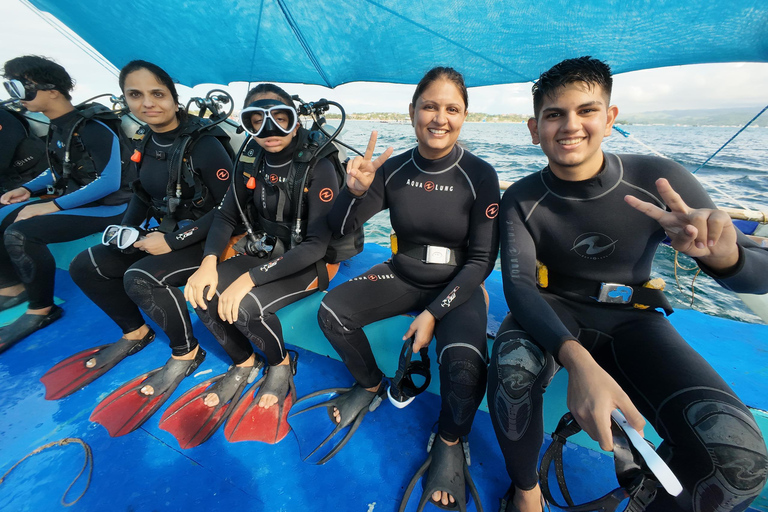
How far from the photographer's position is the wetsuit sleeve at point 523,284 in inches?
45.0

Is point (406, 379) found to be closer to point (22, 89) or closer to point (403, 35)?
point (403, 35)

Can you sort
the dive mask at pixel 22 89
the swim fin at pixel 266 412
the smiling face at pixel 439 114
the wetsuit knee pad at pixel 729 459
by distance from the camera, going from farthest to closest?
the dive mask at pixel 22 89 → the swim fin at pixel 266 412 → the smiling face at pixel 439 114 → the wetsuit knee pad at pixel 729 459

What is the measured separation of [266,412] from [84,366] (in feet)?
4.59

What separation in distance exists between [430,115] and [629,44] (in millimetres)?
1754

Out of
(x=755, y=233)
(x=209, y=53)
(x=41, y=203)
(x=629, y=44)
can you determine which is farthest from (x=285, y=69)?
(x=755, y=233)

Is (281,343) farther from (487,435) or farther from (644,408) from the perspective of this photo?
(644,408)

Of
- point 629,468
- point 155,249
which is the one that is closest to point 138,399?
point 155,249

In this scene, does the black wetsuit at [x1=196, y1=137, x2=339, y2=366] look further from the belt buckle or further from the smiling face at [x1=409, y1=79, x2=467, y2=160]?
the belt buckle

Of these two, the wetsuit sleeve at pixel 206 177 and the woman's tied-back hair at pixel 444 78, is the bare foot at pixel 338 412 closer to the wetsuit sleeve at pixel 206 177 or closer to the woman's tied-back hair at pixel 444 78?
the wetsuit sleeve at pixel 206 177

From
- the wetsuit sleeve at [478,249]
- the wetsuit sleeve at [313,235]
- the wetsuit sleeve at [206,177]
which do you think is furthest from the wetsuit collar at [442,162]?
the wetsuit sleeve at [206,177]

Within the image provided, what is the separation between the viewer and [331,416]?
1722 mm

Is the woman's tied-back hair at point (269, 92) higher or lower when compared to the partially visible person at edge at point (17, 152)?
higher

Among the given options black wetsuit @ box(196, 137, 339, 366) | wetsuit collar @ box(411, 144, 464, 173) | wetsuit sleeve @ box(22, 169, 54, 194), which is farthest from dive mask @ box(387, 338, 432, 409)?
wetsuit sleeve @ box(22, 169, 54, 194)

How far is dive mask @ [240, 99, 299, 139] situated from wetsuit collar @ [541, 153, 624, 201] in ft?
4.88
